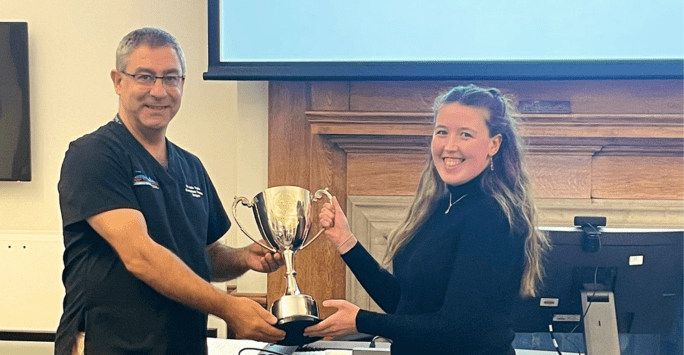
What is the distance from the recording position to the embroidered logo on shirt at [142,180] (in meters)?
1.84

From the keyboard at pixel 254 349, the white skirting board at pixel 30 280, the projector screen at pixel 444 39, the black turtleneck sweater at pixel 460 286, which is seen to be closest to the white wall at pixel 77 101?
the white skirting board at pixel 30 280

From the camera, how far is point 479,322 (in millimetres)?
1687

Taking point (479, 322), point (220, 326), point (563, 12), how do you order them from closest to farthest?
1. point (479, 322)
2. point (563, 12)
3. point (220, 326)

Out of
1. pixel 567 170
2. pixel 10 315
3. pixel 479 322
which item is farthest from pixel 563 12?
pixel 10 315

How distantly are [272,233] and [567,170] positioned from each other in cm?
144

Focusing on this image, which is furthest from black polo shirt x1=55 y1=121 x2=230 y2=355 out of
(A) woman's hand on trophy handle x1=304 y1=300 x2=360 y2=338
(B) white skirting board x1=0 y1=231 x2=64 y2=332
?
(B) white skirting board x1=0 y1=231 x2=64 y2=332

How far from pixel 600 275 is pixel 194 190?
1.11 metres

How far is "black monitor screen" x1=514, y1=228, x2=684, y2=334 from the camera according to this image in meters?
2.10

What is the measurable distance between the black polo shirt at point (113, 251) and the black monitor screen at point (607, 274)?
921 millimetres

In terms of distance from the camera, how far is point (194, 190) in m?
2.02

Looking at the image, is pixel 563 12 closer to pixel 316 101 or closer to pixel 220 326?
pixel 316 101

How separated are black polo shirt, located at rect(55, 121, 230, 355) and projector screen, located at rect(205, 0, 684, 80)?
3.73 ft

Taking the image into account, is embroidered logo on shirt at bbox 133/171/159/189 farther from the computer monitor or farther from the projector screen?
the projector screen

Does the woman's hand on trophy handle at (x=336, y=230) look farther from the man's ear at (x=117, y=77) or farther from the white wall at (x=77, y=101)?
the white wall at (x=77, y=101)
